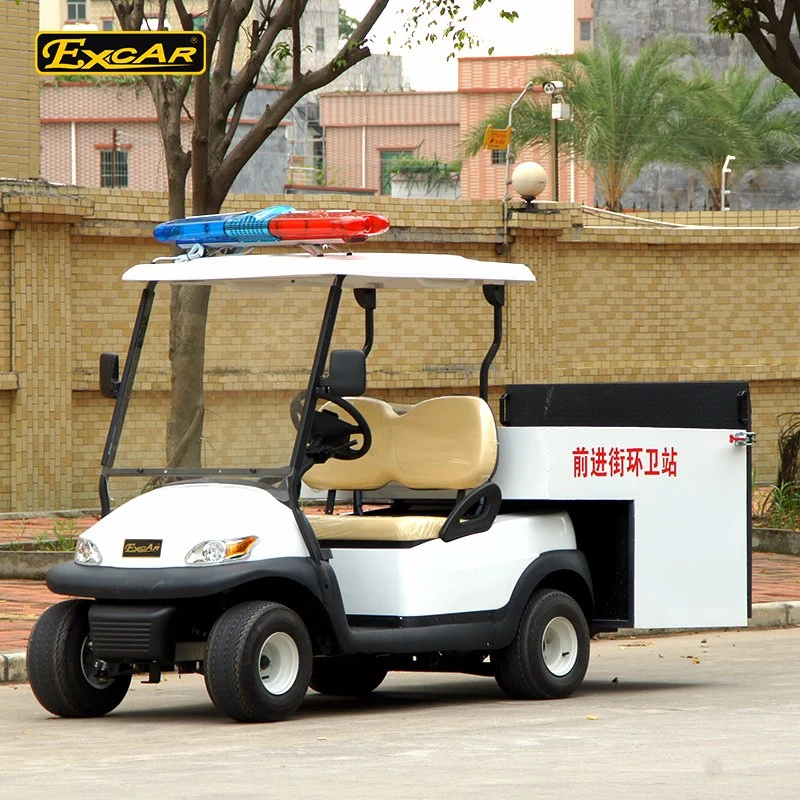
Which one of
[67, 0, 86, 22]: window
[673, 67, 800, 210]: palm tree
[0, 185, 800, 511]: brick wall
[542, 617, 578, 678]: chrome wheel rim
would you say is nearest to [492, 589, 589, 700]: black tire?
Answer: [542, 617, 578, 678]: chrome wheel rim

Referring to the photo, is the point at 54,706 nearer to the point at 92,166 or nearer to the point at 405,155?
the point at 92,166

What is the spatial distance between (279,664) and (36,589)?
616cm

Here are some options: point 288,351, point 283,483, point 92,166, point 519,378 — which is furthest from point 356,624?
point 92,166

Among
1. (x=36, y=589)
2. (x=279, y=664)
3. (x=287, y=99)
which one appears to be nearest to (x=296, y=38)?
(x=287, y=99)

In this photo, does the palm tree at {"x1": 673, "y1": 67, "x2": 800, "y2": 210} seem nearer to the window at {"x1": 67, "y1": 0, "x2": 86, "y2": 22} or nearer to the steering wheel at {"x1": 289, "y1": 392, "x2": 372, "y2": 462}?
the window at {"x1": 67, "y1": 0, "x2": 86, "y2": 22}

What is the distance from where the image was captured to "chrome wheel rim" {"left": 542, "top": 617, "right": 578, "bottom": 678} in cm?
967

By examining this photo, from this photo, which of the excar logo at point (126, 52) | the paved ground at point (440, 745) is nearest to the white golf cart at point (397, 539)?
the paved ground at point (440, 745)

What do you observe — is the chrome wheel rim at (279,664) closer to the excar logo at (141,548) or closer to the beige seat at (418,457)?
the excar logo at (141,548)

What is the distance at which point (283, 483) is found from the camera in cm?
880

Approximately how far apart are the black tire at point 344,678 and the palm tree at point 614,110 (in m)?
33.0

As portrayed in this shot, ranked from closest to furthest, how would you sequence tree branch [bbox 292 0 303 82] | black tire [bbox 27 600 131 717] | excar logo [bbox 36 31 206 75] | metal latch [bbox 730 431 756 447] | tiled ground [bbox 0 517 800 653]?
black tire [bbox 27 600 131 717], metal latch [bbox 730 431 756 447], tiled ground [bbox 0 517 800 653], excar logo [bbox 36 31 206 75], tree branch [bbox 292 0 303 82]

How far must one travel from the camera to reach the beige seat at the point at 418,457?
9.22 meters

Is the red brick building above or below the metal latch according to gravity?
above

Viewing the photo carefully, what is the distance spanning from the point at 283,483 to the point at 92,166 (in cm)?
3982
